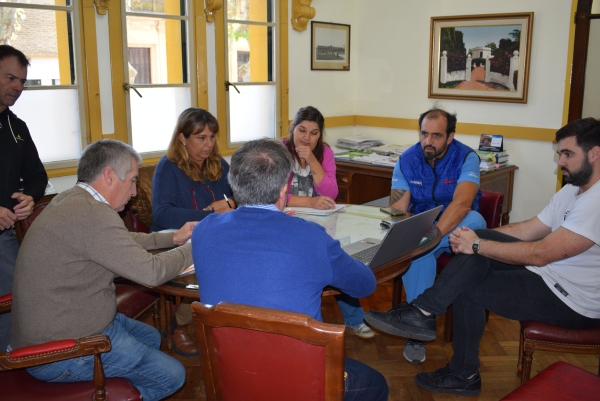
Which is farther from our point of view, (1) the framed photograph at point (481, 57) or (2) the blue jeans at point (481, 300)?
(1) the framed photograph at point (481, 57)

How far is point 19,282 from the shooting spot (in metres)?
1.89

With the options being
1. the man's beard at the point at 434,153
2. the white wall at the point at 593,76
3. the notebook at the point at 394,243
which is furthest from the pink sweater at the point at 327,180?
the white wall at the point at 593,76

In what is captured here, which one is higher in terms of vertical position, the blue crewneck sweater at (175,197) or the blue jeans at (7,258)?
the blue crewneck sweater at (175,197)

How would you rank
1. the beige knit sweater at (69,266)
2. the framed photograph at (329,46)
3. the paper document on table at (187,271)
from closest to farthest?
the beige knit sweater at (69,266), the paper document on table at (187,271), the framed photograph at (329,46)

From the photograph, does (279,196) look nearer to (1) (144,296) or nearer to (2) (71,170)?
(1) (144,296)

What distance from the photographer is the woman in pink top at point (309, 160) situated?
3398 mm

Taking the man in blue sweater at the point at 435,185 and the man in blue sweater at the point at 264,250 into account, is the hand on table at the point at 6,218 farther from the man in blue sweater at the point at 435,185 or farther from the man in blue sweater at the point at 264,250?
the man in blue sweater at the point at 435,185

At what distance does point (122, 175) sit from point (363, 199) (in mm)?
3314

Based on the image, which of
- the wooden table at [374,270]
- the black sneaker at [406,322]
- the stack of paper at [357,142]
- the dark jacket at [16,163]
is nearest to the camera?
the wooden table at [374,270]

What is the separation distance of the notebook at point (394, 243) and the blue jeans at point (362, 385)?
1.41 feet

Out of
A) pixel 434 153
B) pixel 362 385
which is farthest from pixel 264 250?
pixel 434 153

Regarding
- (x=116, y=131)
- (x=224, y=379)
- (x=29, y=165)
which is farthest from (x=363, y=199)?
(x=224, y=379)

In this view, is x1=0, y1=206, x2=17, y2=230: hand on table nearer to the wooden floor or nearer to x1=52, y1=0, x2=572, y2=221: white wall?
the wooden floor

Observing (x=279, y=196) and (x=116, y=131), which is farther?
(x=116, y=131)
